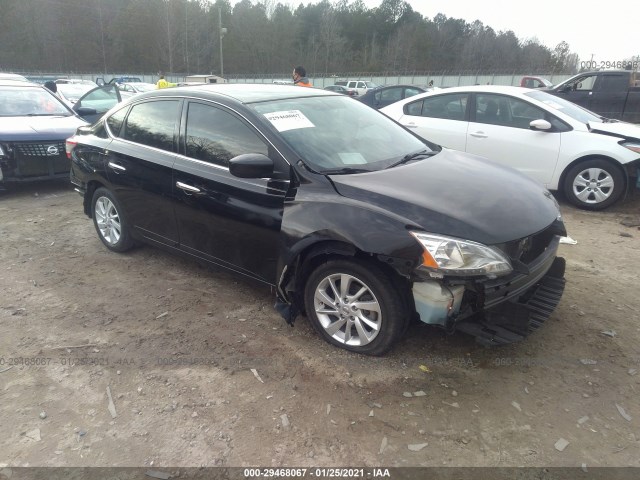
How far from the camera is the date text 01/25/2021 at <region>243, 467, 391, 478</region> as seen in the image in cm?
225

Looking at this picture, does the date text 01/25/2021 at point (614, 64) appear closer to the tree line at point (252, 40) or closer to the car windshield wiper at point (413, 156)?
the car windshield wiper at point (413, 156)

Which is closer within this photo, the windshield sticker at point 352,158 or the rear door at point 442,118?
the windshield sticker at point 352,158

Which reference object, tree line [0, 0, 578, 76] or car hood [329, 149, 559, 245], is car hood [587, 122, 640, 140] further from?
tree line [0, 0, 578, 76]

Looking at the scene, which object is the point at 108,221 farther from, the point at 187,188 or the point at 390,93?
the point at 390,93

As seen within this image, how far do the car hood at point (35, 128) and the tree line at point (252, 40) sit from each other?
54192 millimetres

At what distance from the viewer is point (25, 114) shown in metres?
7.54

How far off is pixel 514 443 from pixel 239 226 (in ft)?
7.41

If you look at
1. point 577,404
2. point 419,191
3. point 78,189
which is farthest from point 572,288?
point 78,189

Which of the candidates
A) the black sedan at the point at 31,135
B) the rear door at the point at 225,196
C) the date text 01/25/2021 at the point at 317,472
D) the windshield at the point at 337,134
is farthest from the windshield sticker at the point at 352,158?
the black sedan at the point at 31,135

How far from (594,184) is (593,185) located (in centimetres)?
2

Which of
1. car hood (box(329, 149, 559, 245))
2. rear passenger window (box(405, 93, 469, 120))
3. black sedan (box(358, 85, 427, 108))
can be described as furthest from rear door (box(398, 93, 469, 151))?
black sedan (box(358, 85, 427, 108))

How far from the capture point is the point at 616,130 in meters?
6.29

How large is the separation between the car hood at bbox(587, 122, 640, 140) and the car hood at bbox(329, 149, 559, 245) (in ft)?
11.4

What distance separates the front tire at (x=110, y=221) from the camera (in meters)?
4.70
